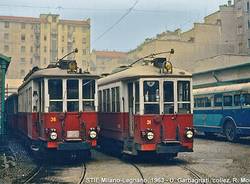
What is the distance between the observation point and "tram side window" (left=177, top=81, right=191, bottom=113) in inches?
519

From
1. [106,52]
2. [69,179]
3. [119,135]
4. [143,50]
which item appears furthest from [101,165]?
[106,52]

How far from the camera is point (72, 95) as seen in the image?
13.4 m

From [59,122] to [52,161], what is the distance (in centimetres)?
194

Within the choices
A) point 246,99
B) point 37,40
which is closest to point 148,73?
point 246,99

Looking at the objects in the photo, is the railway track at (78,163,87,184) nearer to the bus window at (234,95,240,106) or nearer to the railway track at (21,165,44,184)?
the railway track at (21,165,44,184)

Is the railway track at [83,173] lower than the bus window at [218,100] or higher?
lower

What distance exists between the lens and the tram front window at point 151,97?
12984 mm

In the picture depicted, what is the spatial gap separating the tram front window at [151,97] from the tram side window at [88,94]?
67.2 inches

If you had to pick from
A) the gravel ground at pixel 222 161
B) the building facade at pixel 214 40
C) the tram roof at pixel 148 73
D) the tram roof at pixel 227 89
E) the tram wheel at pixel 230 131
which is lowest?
the gravel ground at pixel 222 161

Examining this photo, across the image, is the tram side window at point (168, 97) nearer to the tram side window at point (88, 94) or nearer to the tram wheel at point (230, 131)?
the tram side window at point (88, 94)

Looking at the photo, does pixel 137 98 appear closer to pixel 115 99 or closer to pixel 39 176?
pixel 115 99

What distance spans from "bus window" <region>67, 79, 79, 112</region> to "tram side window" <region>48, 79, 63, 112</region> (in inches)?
9.7

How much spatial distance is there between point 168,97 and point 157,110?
53cm

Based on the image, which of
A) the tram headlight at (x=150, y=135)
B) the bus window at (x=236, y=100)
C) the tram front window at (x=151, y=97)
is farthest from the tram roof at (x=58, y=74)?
the bus window at (x=236, y=100)
